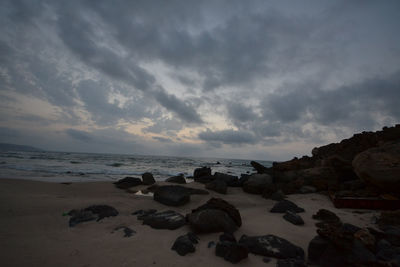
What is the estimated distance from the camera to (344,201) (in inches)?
245

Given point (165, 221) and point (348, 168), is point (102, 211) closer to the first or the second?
point (165, 221)

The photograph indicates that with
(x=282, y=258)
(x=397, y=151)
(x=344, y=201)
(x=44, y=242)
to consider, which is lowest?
(x=44, y=242)

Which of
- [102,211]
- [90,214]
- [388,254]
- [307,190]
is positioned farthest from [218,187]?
[388,254]

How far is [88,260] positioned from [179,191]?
4.30 m

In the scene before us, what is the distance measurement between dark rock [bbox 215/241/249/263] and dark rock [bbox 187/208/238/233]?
833 millimetres

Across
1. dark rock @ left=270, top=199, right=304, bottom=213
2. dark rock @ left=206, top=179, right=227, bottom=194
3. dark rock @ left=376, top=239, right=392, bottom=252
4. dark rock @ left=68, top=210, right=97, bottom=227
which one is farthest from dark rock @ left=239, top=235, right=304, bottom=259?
dark rock @ left=206, top=179, right=227, bottom=194

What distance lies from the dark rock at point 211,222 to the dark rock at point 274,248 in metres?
0.73

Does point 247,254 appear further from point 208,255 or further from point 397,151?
point 397,151

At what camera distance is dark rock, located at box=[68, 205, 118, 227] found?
4.56 meters

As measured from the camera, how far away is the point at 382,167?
19.9 feet

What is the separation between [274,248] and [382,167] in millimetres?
5794

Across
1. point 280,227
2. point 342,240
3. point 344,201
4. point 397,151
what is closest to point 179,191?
point 280,227

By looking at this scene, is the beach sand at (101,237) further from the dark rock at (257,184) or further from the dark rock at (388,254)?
the dark rock at (257,184)

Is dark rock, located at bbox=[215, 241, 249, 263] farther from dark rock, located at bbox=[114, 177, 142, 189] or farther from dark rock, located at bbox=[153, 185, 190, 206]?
dark rock, located at bbox=[114, 177, 142, 189]
